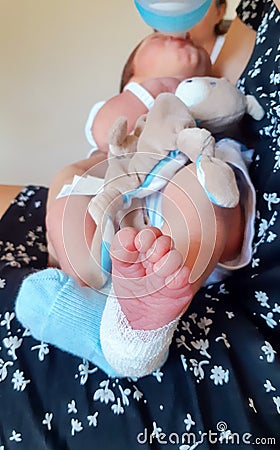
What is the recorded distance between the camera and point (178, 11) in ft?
2.43

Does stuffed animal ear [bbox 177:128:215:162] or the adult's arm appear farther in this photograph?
the adult's arm

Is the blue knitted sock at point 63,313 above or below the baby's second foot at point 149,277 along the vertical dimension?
below

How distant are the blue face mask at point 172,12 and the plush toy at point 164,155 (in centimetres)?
13

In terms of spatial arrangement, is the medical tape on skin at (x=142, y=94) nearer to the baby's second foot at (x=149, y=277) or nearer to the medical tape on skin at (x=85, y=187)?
the medical tape on skin at (x=85, y=187)

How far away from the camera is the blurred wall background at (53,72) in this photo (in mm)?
1311

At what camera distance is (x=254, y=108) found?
2.10 feet

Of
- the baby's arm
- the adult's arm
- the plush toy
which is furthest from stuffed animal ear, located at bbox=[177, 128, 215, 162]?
the adult's arm

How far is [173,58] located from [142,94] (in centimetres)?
7

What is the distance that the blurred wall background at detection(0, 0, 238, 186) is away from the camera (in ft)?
4.30

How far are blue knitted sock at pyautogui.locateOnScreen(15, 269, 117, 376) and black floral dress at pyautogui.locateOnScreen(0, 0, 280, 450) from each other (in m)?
0.01

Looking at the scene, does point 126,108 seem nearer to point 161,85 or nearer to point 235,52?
point 161,85

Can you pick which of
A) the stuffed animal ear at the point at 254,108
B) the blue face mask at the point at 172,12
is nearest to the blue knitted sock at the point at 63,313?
the stuffed animal ear at the point at 254,108

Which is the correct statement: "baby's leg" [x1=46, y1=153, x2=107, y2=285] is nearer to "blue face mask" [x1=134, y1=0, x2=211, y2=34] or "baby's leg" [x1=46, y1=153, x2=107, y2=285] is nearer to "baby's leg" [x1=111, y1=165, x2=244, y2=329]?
"baby's leg" [x1=111, y1=165, x2=244, y2=329]

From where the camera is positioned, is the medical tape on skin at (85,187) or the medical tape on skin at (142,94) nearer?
the medical tape on skin at (85,187)
